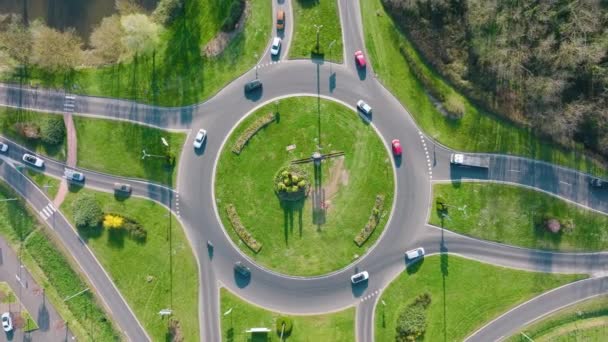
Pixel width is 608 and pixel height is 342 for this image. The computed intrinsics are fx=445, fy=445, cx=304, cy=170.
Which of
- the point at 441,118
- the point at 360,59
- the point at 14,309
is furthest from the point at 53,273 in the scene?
the point at 441,118

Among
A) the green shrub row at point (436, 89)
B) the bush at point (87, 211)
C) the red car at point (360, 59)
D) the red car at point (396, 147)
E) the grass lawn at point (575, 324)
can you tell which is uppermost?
the red car at point (360, 59)

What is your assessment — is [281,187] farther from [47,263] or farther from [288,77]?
[47,263]

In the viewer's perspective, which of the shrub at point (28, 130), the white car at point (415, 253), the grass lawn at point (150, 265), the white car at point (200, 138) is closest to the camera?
the white car at point (415, 253)

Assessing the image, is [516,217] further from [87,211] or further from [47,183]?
[47,183]

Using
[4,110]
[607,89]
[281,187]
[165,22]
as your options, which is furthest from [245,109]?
[607,89]

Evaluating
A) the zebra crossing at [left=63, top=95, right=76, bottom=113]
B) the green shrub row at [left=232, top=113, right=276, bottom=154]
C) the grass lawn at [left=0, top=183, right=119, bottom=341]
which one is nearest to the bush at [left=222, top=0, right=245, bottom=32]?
the green shrub row at [left=232, top=113, right=276, bottom=154]

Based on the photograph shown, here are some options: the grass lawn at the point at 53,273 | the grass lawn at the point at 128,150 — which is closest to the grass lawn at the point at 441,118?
the grass lawn at the point at 128,150

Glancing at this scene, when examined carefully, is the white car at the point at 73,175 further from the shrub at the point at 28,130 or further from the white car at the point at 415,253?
the white car at the point at 415,253
